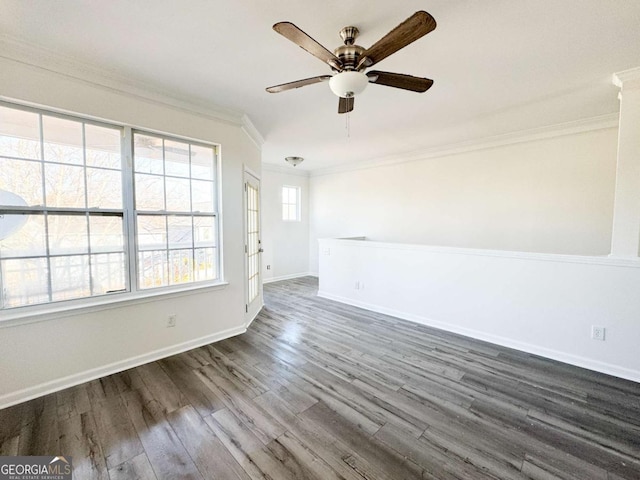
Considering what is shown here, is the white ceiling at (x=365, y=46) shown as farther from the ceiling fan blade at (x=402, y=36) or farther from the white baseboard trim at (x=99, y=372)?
the white baseboard trim at (x=99, y=372)

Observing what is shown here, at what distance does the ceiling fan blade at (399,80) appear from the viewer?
6.00ft

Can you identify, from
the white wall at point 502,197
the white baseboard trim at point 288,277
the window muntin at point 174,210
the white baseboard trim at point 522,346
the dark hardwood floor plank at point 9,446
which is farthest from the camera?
the white baseboard trim at point 288,277

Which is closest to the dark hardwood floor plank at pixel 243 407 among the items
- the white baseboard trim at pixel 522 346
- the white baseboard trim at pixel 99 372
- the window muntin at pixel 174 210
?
the white baseboard trim at pixel 99 372

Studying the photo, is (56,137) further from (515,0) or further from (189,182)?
(515,0)

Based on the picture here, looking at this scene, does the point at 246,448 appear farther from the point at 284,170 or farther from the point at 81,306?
the point at 284,170

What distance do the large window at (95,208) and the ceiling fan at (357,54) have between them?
1.59 meters

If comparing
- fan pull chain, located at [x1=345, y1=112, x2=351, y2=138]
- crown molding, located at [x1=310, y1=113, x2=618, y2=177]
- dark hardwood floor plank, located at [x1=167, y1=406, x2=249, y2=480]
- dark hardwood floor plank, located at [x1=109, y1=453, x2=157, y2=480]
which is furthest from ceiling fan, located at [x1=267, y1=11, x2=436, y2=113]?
crown molding, located at [x1=310, y1=113, x2=618, y2=177]

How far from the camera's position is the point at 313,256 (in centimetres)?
703

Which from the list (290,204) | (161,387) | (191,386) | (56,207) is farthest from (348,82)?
(290,204)

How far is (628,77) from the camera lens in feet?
7.79

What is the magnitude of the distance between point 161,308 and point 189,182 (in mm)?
1386

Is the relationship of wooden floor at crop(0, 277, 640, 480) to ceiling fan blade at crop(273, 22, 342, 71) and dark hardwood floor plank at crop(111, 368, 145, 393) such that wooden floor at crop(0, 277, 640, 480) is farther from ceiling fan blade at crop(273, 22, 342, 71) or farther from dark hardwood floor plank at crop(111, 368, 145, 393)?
ceiling fan blade at crop(273, 22, 342, 71)

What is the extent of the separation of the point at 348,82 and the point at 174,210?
2.25 meters

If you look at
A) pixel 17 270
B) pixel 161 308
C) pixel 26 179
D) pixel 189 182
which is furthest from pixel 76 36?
pixel 161 308
